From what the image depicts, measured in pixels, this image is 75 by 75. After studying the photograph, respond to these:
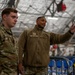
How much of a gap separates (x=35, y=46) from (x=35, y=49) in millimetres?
51

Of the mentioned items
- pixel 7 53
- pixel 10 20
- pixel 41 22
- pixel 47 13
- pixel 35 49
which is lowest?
pixel 47 13

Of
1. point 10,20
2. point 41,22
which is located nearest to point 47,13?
point 41,22

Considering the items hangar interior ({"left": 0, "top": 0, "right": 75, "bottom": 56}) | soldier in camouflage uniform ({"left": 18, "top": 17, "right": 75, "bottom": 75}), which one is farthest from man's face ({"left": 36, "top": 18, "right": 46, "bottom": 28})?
hangar interior ({"left": 0, "top": 0, "right": 75, "bottom": 56})

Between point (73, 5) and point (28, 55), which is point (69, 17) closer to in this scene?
point (73, 5)

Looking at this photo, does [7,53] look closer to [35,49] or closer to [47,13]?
[35,49]

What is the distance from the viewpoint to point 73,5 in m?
19.5

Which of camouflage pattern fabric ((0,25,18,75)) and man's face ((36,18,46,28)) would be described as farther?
man's face ((36,18,46,28))

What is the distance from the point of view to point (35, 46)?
379cm

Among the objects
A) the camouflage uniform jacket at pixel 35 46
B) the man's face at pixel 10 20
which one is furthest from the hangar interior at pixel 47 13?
the man's face at pixel 10 20

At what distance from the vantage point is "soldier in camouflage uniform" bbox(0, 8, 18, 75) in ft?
8.84

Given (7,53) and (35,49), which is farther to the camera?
(35,49)

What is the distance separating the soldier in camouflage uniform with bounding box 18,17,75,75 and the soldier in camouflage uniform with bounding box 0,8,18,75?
3.08 feet

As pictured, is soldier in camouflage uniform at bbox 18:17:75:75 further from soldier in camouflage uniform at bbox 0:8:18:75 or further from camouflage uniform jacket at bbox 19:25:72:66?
soldier in camouflage uniform at bbox 0:8:18:75

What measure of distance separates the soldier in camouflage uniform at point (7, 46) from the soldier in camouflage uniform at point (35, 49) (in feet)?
3.08
